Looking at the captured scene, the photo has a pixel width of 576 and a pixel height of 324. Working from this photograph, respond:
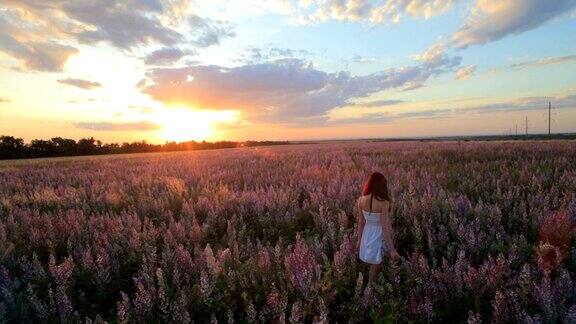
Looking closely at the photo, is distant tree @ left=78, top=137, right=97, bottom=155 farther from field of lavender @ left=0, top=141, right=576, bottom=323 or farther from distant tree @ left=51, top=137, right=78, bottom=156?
field of lavender @ left=0, top=141, right=576, bottom=323

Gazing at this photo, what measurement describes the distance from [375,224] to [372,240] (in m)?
0.16

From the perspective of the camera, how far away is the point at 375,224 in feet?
11.9

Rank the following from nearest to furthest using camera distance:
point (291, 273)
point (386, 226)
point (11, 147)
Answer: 1. point (291, 273)
2. point (386, 226)
3. point (11, 147)

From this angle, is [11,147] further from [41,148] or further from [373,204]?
[373,204]

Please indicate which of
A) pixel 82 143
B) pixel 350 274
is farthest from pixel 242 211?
pixel 82 143

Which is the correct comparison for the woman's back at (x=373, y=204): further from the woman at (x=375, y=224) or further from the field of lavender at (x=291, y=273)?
the field of lavender at (x=291, y=273)

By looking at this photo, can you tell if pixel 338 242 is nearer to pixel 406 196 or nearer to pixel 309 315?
pixel 309 315

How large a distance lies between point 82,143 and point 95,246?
56.2m

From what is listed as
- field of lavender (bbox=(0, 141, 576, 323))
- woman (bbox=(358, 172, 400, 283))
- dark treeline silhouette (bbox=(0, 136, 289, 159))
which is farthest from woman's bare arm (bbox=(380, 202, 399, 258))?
dark treeline silhouette (bbox=(0, 136, 289, 159))

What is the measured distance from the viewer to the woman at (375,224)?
11.4 feet

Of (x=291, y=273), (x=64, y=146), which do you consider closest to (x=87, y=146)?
(x=64, y=146)

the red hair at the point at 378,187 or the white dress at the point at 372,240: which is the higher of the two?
the red hair at the point at 378,187

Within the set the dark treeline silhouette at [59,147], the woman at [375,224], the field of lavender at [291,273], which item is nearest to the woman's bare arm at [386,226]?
the woman at [375,224]

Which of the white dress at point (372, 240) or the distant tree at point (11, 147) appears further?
the distant tree at point (11, 147)
